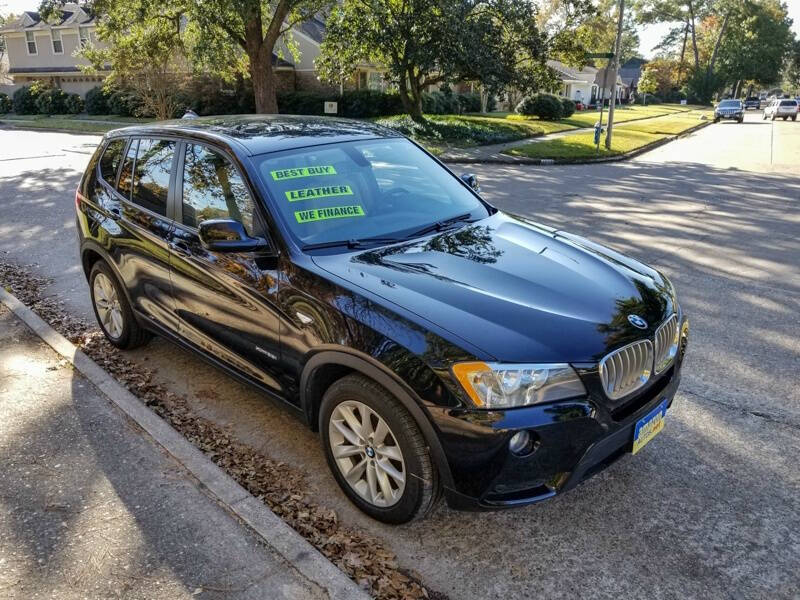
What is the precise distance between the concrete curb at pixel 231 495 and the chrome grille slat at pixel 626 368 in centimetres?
134

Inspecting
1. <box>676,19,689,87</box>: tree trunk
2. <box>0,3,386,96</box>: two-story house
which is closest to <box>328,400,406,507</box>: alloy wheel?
<box>0,3,386,96</box>: two-story house

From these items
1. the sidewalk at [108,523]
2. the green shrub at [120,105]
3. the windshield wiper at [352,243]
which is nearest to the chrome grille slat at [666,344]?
the windshield wiper at [352,243]

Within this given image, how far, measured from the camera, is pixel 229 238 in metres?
3.25

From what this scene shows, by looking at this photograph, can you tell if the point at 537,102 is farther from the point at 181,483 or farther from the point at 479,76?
the point at 181,483

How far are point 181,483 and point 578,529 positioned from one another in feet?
6.65

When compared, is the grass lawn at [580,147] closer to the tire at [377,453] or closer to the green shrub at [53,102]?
the tire at [377,453]

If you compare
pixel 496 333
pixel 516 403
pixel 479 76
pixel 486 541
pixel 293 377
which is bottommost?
pixel 486 541

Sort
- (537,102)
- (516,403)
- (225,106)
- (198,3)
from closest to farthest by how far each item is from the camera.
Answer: (516,403) → (198,3) → (225,106) → (537,102)

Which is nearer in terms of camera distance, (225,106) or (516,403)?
(516,403)

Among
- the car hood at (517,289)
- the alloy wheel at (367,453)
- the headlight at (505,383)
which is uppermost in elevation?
the car hood at (517,289)

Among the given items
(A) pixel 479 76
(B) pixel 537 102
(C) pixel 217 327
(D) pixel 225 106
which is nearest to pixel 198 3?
(A) pixel 479 76

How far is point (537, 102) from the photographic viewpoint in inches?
1396

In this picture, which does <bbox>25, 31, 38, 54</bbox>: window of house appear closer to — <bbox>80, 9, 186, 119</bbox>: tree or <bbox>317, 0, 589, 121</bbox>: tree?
<bbox>80, 9, 186, 119</bbox>: tree

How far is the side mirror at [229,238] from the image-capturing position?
10.6 ft
